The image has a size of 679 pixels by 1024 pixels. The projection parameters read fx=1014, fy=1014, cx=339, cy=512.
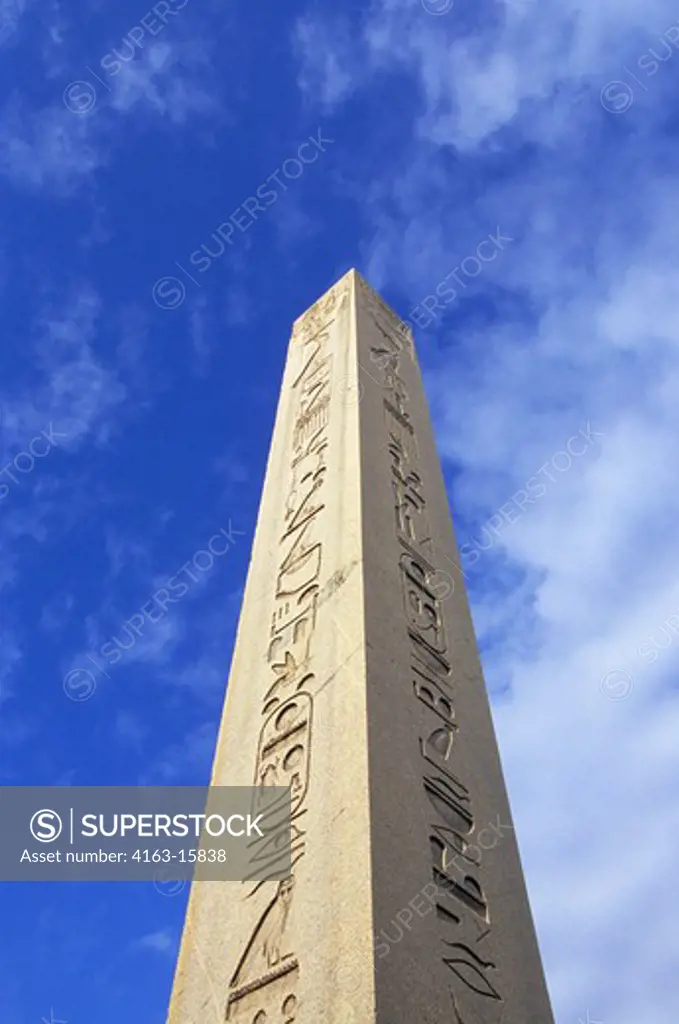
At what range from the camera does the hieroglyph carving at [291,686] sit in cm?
279

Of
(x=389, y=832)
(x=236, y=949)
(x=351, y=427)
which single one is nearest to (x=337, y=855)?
(x=389, y=832)

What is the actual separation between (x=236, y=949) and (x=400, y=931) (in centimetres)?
60

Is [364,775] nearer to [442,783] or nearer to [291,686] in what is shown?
[442,783]

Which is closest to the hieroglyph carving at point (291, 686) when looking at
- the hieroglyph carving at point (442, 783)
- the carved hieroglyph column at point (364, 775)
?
the carved hieroglyph column at point (364, 775)

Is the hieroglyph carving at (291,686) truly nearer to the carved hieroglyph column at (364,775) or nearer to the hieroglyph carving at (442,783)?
the carved hieroglyph column at (364,775)

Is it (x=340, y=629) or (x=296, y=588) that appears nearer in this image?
(x=340, y=629)

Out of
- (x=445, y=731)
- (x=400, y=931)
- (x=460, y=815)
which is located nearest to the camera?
(x=400, y=931)

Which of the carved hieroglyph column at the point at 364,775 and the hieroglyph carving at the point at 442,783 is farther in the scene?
the hieroglyph carving at the point at 442,783

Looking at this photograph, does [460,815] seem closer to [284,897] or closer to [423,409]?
[284,897]

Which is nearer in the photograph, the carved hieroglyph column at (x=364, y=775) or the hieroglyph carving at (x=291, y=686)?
the carved hieroglyph column at (x=364, y=775)

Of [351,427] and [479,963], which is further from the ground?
[351,427]

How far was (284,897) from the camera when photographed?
9.77ft

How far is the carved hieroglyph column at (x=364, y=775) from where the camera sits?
2.68m

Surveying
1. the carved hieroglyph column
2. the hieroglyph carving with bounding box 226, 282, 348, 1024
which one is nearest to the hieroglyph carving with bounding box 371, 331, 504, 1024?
the carved hieroglyph column
